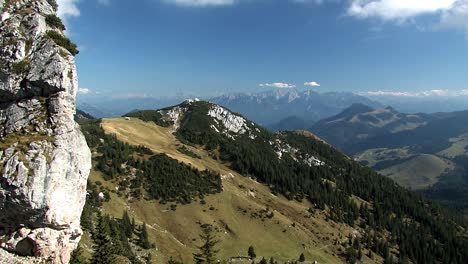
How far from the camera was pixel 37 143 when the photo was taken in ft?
139

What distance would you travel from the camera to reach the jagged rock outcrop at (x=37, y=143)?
1602 inches

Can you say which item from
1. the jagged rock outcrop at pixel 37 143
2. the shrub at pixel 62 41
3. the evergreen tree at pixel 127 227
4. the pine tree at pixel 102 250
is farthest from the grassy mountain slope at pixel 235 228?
the shrub at pixel 62 41

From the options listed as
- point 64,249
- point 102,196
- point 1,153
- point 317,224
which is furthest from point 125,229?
point 317,224

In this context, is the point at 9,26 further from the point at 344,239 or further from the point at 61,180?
the point at 344,239

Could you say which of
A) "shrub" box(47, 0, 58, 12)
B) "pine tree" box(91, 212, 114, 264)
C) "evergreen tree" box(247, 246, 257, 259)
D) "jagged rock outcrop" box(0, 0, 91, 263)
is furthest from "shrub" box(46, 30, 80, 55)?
"evergreen tree" box(247, 246, 257, 259)

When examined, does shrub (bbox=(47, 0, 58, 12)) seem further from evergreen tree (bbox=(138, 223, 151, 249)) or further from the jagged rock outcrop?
evergreen tree (bbox=(138, 223, 151, 249))

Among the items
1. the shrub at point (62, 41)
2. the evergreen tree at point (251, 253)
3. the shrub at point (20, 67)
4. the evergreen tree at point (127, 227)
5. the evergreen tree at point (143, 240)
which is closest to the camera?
the shrub at point (20, 67)

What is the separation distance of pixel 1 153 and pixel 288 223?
142 metres

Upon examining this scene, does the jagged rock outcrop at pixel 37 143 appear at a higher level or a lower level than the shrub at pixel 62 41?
lower

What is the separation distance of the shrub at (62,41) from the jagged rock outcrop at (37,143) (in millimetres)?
126

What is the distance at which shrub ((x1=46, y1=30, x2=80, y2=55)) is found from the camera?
158 ft

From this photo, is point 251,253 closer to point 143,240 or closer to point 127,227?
Result: point 143,240

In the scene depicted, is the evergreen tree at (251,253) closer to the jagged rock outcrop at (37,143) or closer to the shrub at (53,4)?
the jagged rock outcrop at (37,143)

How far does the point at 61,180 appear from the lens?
1709 inches
